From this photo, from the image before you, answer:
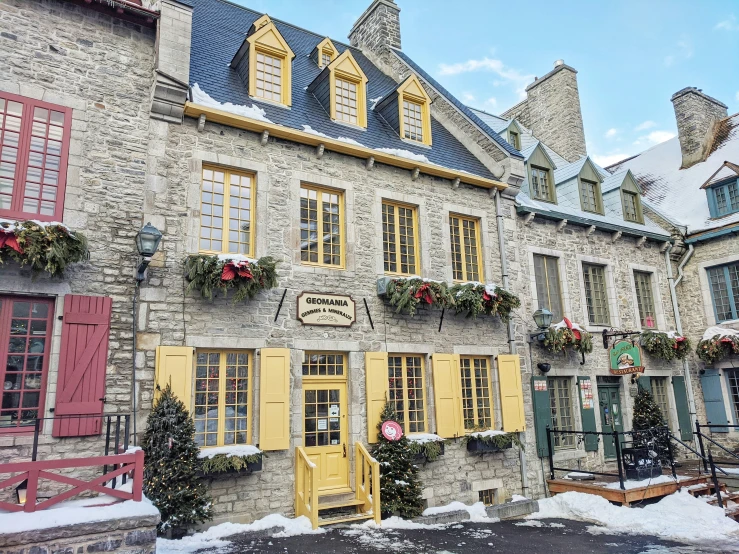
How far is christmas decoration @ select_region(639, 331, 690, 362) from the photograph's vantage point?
43.1 ft

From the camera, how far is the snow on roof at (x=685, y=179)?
49.9 feet

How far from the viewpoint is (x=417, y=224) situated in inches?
419

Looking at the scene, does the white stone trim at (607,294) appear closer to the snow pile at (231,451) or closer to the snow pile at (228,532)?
the snow pile at (228,532)

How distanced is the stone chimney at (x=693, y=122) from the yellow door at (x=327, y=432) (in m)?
14.5

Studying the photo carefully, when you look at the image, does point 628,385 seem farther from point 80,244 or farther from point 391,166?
point 80,244

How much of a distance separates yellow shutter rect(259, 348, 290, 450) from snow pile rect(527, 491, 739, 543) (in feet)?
15.0

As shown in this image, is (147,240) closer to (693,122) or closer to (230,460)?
(230,460)

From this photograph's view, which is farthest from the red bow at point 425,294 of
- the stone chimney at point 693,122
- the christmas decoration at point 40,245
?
the stone chimney at point 693,122

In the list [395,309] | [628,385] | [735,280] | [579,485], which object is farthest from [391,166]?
[735,280]

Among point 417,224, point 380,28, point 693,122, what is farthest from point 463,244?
point 693,122

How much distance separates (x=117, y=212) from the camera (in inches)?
303

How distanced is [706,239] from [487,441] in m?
9.07

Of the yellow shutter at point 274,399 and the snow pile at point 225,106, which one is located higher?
the snow pile at point 225,106

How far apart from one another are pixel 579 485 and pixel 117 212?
9.05m
